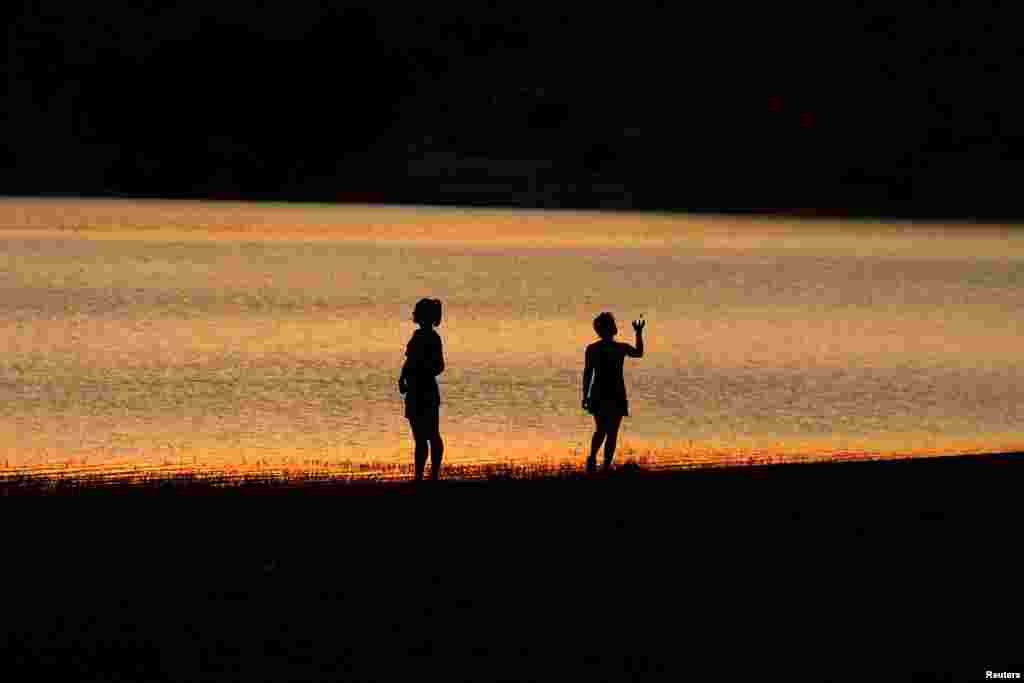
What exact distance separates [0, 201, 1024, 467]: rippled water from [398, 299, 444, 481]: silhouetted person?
280 inches

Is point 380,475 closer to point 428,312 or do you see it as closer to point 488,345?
point 428,312

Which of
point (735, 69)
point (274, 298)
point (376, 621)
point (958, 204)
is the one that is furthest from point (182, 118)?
point (376, 621)

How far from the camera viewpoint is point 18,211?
125 metres

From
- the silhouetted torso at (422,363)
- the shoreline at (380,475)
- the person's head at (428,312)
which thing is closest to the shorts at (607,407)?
the shoreline at (380,475)

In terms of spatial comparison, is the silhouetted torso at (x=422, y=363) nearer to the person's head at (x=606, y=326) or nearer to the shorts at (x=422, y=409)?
the shorts at (x=422, y=409)

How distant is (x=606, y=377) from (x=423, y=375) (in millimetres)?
1454

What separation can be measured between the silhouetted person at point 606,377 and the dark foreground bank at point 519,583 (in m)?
0.70

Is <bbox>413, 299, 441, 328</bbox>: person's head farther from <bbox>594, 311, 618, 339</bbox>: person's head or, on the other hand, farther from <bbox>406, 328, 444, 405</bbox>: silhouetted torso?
<bbox>594, 311, 618, 339</bbox>: person's head

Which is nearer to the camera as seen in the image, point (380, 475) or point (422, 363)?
point (422, 363)

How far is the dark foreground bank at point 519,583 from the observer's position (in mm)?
8453

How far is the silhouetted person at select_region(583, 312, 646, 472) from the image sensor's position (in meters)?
13.1

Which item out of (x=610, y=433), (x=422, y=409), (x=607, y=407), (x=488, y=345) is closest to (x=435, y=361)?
(x=422, y=409)

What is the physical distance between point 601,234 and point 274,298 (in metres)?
61.9

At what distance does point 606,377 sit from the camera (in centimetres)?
1359
